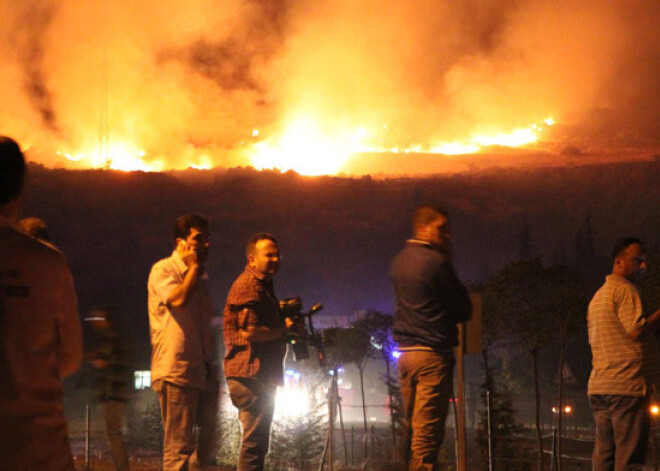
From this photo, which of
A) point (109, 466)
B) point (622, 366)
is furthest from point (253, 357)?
point (109, 466)

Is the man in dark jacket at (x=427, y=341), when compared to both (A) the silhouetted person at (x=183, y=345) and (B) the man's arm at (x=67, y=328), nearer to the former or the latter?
(A) the silhouetted person at (x=183, y=345)

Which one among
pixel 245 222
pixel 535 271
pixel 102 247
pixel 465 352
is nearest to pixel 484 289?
pixel 535 271

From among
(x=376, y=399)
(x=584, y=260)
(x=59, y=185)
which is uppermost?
(x=59, y=185)

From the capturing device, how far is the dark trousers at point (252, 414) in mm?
6223

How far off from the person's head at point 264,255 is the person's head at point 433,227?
105 centimetres

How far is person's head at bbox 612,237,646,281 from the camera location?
705 centimetres

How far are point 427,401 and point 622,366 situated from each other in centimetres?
192

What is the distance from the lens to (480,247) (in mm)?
144125

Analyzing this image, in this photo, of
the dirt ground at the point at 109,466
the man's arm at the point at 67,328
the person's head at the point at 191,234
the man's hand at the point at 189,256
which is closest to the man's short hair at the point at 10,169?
the man's arm at the point at 67,328

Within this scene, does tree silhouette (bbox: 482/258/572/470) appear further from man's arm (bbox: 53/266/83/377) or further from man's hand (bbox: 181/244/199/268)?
man's arm (bbox: 53/266/83/377)

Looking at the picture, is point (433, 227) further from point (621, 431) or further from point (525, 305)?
point (525, 305)

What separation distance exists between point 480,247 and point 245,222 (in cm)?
3852

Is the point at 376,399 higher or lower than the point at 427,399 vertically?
lower

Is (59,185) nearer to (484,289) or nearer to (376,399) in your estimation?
(376,399)
